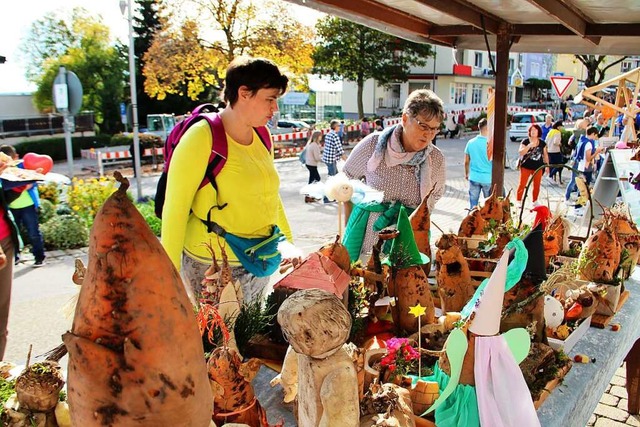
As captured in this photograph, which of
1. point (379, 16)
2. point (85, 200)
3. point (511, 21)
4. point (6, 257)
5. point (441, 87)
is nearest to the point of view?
point (6, 257)

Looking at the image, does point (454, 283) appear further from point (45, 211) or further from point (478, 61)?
point (478, 61)

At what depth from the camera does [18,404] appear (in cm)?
115

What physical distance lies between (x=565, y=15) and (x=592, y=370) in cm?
194

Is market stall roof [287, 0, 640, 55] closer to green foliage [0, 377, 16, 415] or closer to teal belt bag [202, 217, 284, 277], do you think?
teal belt bag [202, 217, 284, 277]

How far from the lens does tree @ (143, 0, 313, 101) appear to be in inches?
497

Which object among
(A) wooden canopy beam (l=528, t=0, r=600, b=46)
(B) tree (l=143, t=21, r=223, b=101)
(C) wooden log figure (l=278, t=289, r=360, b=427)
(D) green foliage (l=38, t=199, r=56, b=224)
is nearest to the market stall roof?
(A) wooden canopy beam (l=528, t=0, r=600, b=46)

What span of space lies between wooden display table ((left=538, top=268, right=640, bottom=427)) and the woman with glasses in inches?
35.9

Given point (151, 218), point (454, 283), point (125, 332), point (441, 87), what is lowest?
point (151, 218)

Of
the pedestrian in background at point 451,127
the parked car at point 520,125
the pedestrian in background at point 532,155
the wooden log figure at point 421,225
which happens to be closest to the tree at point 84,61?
the pedestrian in background at point 451,127

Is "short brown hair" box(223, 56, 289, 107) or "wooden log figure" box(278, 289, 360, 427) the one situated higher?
"short brown hair" box(223, 56, 289, 107)

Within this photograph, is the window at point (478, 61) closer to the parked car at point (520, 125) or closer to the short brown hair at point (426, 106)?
the parked car at point (520, 125)

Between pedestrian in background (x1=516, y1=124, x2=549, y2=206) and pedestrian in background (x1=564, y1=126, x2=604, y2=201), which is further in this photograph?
pedestrian in background (x1=564, y1=126, x2=604, y2=201)

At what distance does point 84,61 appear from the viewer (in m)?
23.4

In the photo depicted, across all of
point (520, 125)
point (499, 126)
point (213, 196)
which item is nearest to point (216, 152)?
point (213, 196)
